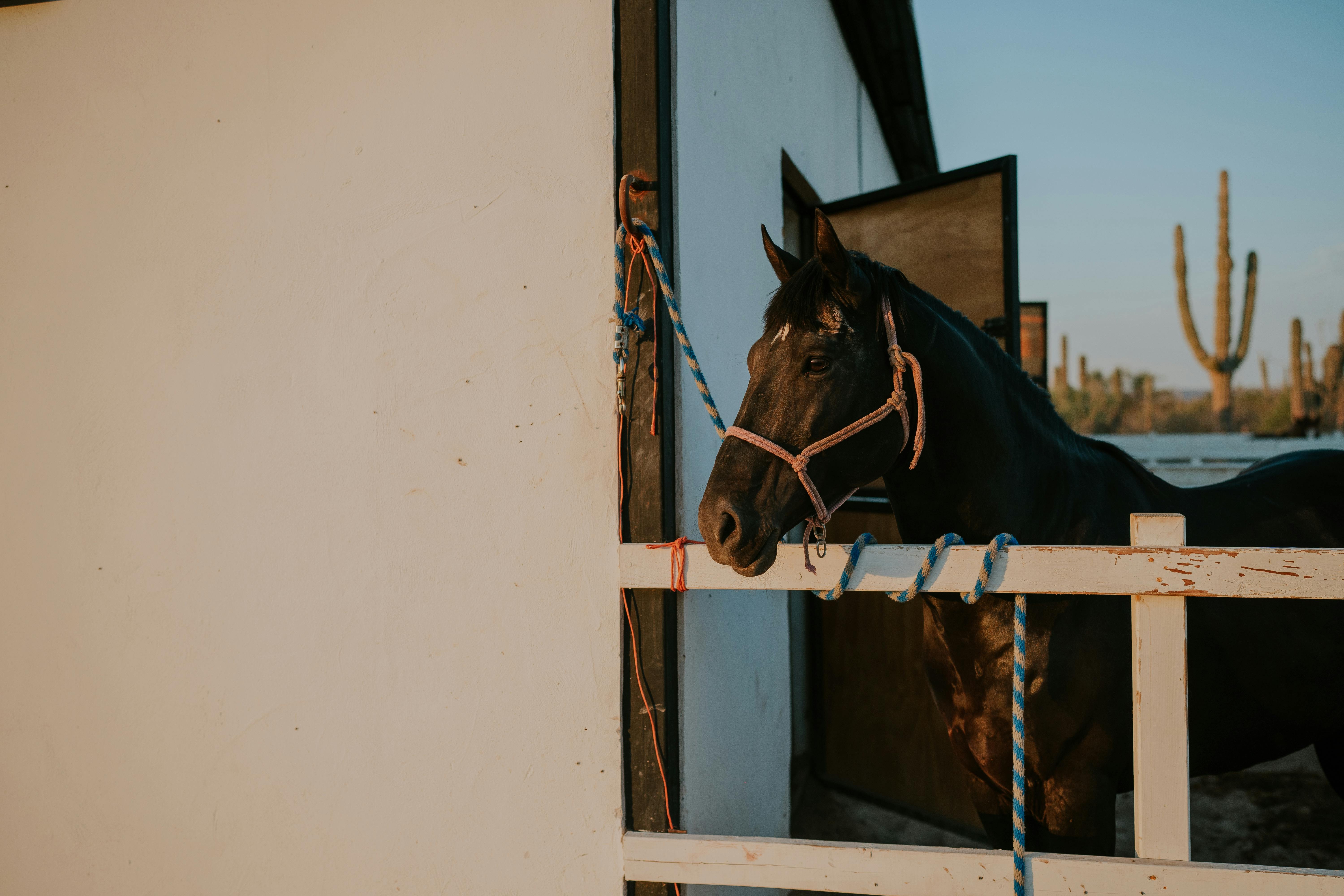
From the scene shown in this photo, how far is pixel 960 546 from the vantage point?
1266 millimetres

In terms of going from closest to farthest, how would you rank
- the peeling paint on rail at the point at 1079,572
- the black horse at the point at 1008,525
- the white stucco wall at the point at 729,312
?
the peeling paint on rail at the point at 1079,572, the black horse at the point at 1008,525, the white stucco wall at the point at 729,312

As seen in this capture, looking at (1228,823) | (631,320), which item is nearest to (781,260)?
(631,320)

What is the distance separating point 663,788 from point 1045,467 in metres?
1.17

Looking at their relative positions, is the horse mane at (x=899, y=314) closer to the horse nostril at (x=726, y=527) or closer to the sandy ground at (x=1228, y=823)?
the horse nostril at (x=726, y=527)

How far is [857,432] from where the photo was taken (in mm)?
1250

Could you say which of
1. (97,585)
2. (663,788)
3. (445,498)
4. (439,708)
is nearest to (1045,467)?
(663,788)

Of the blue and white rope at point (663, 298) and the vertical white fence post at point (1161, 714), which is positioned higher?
the blue and white rope at point (663, 298)

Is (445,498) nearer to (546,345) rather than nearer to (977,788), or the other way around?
(546,345)

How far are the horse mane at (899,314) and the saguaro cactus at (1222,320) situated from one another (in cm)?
1332

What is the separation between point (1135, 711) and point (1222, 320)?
14361mm

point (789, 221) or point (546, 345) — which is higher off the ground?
point (789, 221)

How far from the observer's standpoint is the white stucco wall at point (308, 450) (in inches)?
62.3

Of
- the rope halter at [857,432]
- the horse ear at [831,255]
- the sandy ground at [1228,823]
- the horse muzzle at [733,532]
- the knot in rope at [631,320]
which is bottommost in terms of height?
the sandy ground at [1228,823]

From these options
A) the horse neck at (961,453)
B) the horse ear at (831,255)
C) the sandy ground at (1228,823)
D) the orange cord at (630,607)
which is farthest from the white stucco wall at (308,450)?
the sandy ground at (1228,823)
